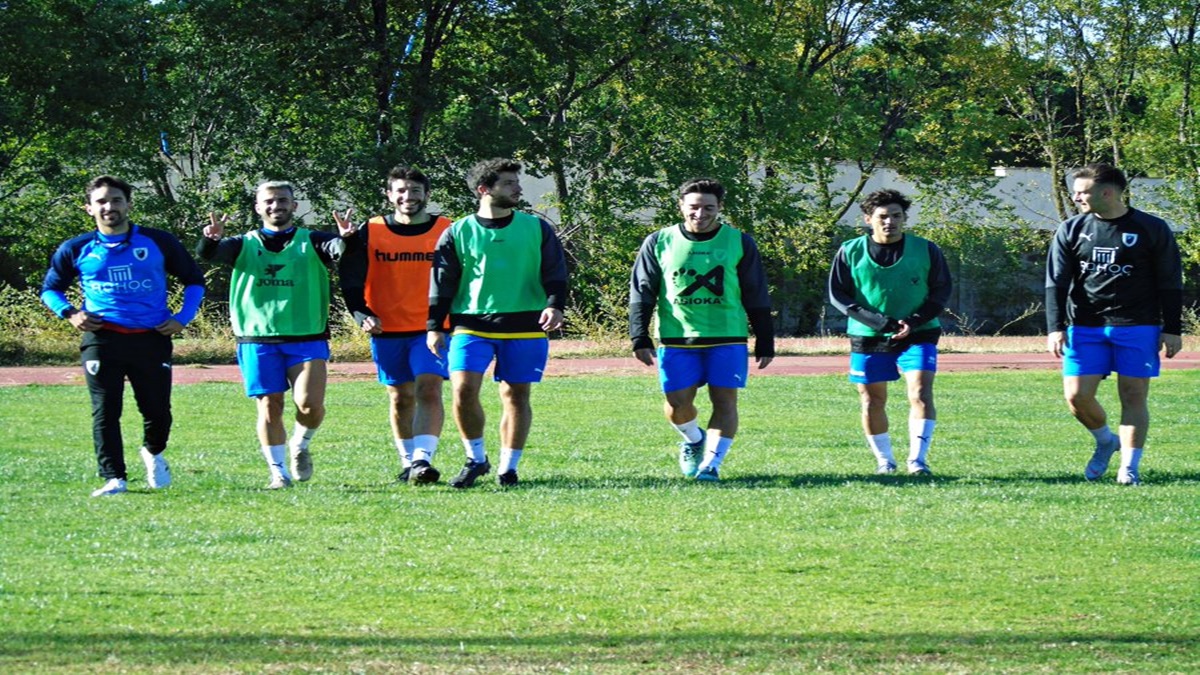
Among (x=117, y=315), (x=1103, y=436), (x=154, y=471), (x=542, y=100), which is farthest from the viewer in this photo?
(x=542, y=100)

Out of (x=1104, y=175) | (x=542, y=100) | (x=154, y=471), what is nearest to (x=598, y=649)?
(x=154, y=471)

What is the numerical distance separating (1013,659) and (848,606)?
103 cm

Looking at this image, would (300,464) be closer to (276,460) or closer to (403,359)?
(276,460)

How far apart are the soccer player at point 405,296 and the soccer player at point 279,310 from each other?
20 cm

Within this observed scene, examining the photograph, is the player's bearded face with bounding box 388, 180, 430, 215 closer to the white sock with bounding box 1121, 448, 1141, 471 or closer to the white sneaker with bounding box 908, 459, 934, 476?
the white sneaker with bounding box 908, 459, 934, 476

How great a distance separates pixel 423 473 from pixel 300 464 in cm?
88

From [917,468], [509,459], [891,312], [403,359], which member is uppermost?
[891,312]

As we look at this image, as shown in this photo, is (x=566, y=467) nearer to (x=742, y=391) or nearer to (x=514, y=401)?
(x=514, y=401)

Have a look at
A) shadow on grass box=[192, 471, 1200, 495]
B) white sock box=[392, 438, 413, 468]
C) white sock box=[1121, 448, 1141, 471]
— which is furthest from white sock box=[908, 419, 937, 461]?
white sock box=[392, 438, 413, 468]

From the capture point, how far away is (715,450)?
35.3ft

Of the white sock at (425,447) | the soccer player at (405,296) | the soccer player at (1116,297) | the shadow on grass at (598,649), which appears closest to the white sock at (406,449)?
the soccer player at (405,296)

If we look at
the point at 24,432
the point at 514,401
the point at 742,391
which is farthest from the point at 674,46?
the point at 514,401

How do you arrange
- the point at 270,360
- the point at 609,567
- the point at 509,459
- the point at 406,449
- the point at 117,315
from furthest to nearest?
the point at 406,449, the point at 509,459, the point at 270,360, the point at 117,315, the point at 609,567

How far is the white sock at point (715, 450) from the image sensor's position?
10.7m
